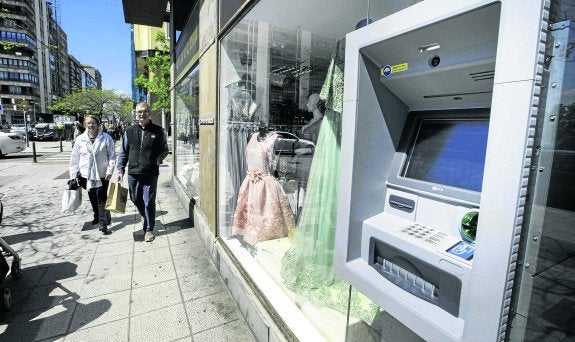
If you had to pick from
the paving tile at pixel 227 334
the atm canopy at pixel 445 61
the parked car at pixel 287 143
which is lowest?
the paving tile at pixel 227 334

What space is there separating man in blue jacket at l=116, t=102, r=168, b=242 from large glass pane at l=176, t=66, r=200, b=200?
2.36 feet

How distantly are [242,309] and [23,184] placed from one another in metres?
8.01

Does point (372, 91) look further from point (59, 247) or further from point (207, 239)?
point (59, 247)

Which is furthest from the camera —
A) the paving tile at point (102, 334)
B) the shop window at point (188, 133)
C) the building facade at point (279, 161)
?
the shop window at point (188, 133)

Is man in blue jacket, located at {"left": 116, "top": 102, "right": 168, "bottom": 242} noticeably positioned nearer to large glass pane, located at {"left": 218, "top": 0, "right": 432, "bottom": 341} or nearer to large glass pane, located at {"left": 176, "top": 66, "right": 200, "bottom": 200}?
large glass pane, located at {"left": 176, "top": 66, "right": 200, "bottom": 200}

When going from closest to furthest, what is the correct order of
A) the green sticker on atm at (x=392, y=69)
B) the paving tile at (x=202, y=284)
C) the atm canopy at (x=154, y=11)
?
the green sticker on atm at (x=392, y=69) < the paving tile at (x=202, y=284) < the atm canopy at (x=154, y=11)

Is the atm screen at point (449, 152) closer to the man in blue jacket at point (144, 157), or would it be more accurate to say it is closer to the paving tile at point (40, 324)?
the paving tile at point (40, 324)

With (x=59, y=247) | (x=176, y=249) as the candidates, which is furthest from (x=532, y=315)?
(x=59, y=247)

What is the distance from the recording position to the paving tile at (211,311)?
2.54 meters

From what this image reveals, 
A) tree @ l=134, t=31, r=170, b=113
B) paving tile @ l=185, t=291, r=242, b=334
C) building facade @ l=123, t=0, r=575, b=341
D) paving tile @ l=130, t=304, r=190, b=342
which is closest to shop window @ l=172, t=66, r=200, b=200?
building facade @ l=123, t=0, r=575, b=341

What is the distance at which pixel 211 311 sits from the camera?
8.89 ft

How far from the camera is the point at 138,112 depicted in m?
4.05

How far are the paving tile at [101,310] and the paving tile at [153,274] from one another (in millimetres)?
227

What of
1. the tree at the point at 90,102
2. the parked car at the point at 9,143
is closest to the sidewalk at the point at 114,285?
the parked car at the point at 9,143
